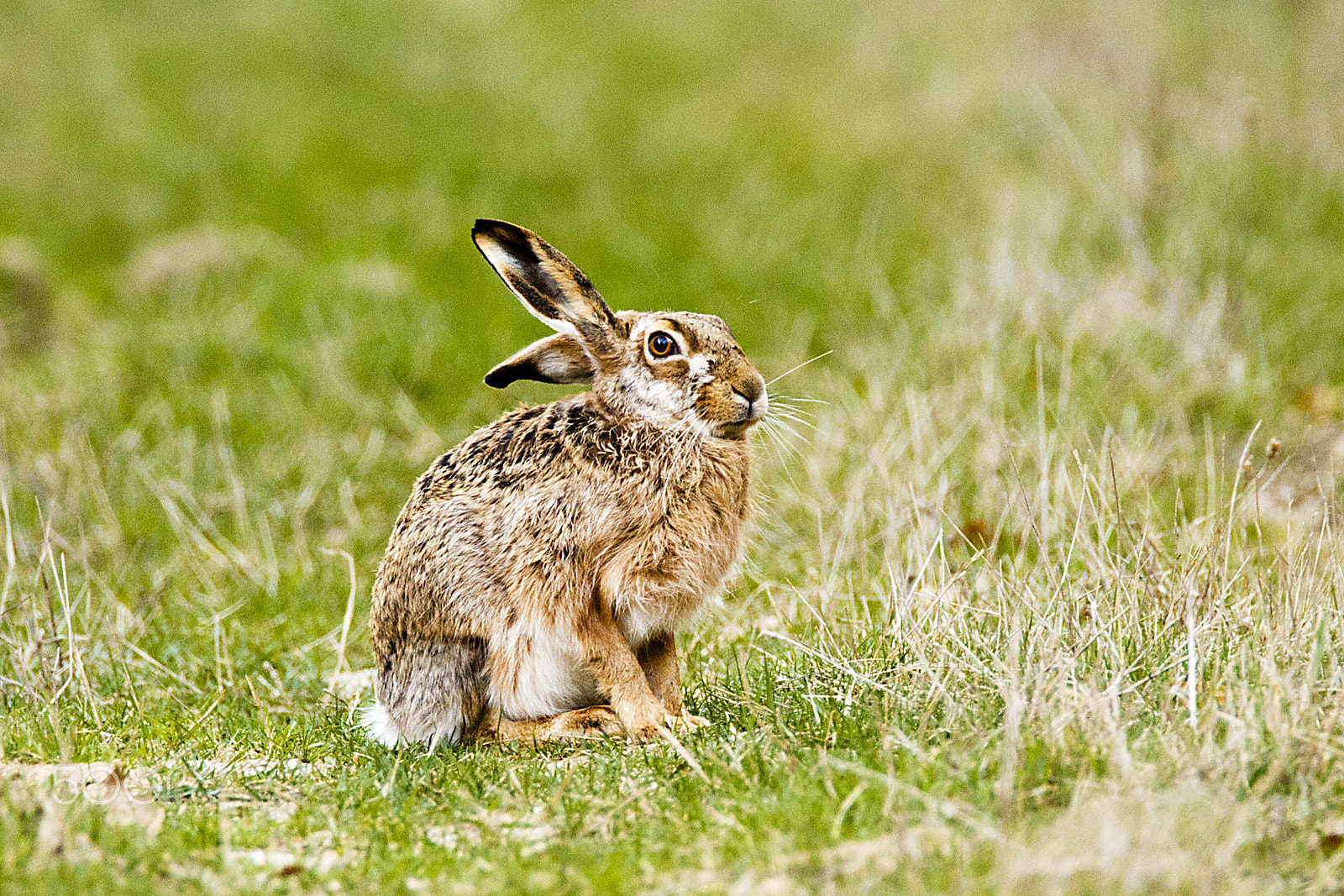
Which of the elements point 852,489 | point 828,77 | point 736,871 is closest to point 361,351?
point 852,489

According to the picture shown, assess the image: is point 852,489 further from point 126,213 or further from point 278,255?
point 126,213

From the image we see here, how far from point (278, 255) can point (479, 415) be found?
308 cm

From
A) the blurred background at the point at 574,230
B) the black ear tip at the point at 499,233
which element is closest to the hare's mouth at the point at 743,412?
the black ear tip at the point at 499,233

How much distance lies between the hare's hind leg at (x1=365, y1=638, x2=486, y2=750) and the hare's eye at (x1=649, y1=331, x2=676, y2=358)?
1.03 meters

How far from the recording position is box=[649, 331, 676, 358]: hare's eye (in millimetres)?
4438

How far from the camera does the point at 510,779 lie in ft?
13.1

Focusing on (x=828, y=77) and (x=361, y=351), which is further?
(x=828, y=77)

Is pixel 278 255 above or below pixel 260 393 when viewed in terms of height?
above

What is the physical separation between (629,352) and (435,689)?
1205 millimetres

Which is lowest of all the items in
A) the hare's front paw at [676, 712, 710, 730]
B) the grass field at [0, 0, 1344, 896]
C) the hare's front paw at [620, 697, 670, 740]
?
the hare's front paw at [676, 712, 710, 730]

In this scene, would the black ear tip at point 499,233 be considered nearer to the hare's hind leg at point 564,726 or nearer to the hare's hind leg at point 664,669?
the hare's hind leg at point 664,669

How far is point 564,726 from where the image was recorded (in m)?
4.51

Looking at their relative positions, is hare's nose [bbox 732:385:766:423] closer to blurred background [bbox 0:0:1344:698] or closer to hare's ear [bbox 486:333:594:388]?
hare's ear [bbox 486:333:594:388]

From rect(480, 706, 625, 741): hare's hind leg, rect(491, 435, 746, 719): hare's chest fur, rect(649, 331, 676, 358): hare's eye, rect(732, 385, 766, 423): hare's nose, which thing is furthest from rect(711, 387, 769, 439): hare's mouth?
rect(480, 706, 625, 741): hare's hind leg
